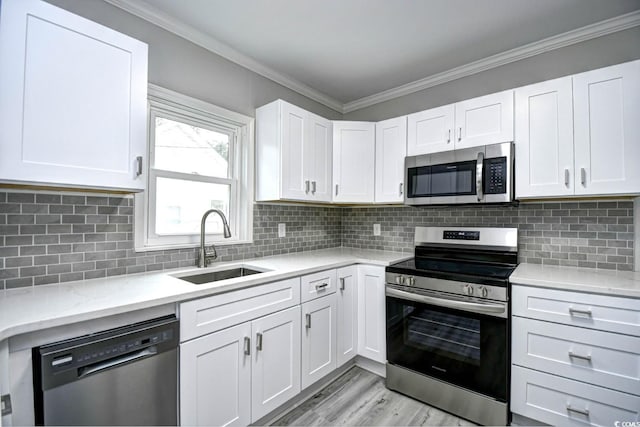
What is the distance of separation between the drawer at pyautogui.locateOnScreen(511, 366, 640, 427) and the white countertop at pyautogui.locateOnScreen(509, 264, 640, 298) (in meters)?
0.51

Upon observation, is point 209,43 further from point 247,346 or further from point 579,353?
point 579,353

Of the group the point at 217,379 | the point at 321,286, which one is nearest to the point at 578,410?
the point at 321,286

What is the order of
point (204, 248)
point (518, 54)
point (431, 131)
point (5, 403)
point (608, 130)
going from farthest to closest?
1. point (431, 131)
2. point (518, 54)
3. point (204, 248)
4. point (608, 130)
5. point (5, 403)

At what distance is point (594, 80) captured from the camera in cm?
177

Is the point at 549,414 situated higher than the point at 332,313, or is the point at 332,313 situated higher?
the point at 332,313

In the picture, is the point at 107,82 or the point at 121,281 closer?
the point at 107,82

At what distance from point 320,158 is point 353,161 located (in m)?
0.33

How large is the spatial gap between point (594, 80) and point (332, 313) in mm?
2247

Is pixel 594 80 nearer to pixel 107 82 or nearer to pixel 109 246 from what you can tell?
pixel 107 82

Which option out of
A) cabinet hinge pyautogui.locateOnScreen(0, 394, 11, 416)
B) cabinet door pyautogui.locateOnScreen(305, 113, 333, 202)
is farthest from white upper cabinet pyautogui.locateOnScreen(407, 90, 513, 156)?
cabinet hinge pyautogui.locateOnScreen(0, 394, 11, 416)

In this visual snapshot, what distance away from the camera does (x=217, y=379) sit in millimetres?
1503

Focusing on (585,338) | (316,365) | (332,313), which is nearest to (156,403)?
(316,365)

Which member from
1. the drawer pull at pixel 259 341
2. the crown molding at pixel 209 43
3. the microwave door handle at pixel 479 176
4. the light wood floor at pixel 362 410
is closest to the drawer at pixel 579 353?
the light wood floor at pixel 362 410

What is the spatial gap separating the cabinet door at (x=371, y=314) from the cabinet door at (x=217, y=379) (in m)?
1.06
